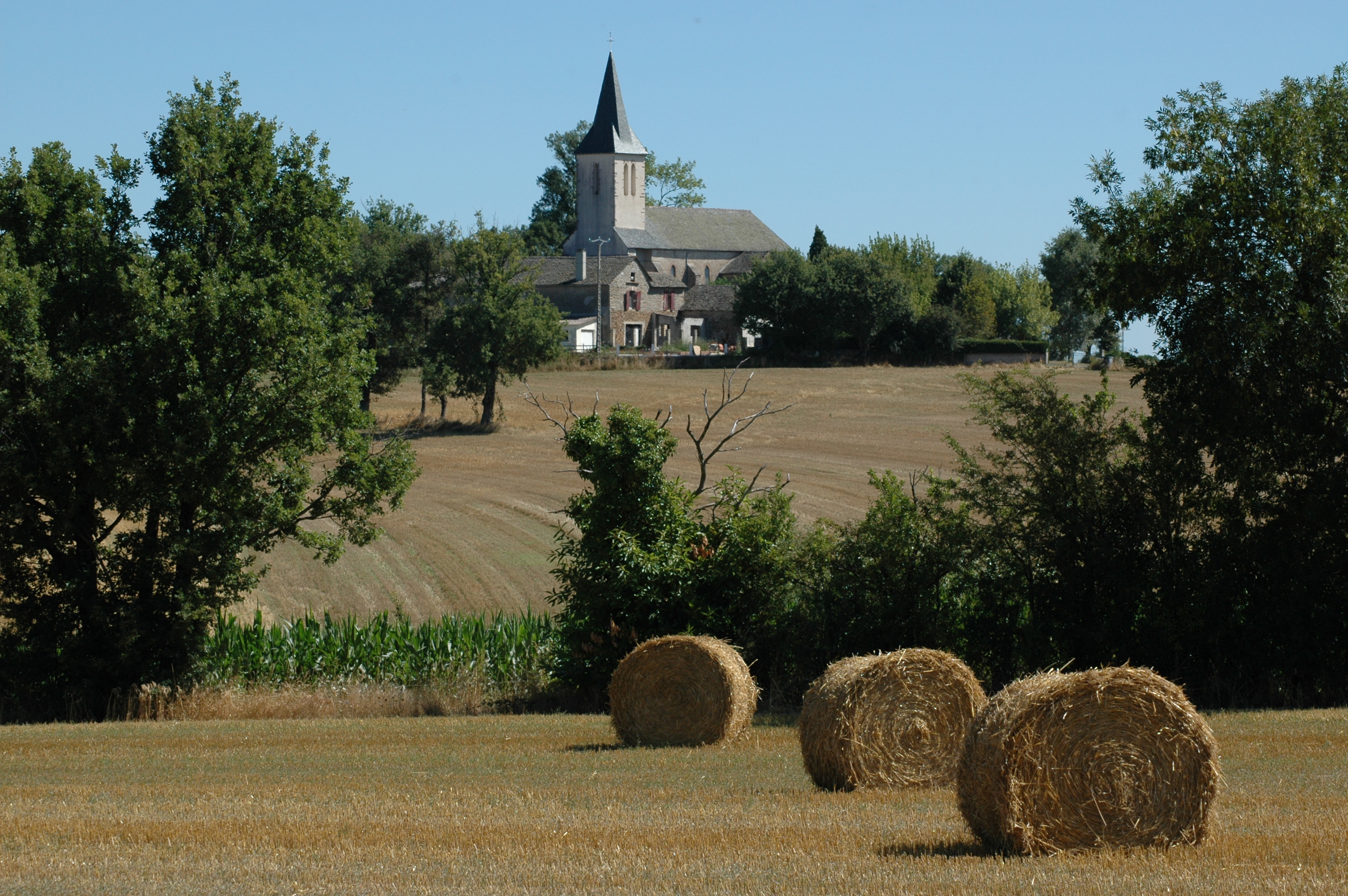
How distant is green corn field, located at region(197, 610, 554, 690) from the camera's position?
2080 centimetres

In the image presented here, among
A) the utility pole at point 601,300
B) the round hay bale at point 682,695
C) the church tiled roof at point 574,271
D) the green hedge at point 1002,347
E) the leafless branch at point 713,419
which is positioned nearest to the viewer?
the round hay bale at point 682,695

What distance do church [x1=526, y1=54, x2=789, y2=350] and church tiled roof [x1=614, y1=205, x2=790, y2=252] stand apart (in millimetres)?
97


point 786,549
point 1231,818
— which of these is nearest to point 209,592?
point 786,549

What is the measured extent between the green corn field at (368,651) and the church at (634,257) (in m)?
69.0

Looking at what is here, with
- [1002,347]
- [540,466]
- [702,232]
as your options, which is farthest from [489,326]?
[702,232]

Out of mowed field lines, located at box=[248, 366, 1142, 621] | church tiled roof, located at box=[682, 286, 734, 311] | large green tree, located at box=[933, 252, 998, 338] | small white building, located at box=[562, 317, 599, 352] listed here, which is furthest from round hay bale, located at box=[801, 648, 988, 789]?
church tiled roof, located at box=[682, 286, 734, 311]

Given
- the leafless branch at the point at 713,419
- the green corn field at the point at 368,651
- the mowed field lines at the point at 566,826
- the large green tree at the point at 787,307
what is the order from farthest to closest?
the large green tree at the point at 787,307, the green corn field at the point at 368,651, the leafless branch at the point at 713,419, the mowed field lines at the point at 566,826

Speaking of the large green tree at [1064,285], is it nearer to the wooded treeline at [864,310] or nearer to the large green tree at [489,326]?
the wooded treeline at [864,310]

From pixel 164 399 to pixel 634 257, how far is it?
89885 mm

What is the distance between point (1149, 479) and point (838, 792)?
10622mm

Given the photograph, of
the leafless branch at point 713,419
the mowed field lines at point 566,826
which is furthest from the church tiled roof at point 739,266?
the mowed field lines at point 566,826

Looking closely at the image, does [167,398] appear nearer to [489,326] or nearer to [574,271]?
[489,326]

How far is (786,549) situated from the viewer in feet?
63.4

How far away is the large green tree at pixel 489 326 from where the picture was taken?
2352 inches
